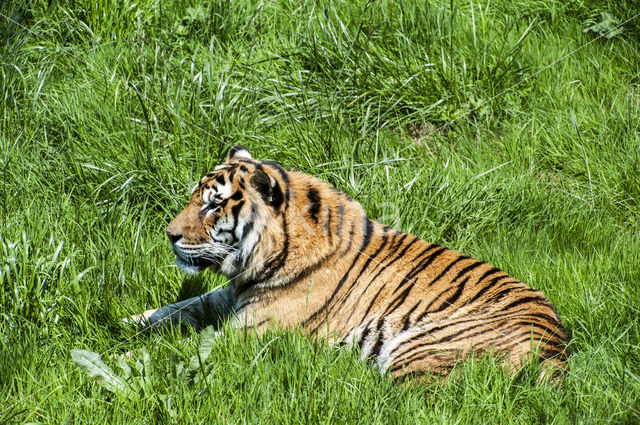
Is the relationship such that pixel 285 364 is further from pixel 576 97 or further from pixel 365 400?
pixel 576 97

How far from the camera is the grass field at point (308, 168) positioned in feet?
9.76

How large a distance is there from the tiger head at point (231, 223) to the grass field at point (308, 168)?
1.19ft

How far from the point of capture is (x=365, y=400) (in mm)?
2918

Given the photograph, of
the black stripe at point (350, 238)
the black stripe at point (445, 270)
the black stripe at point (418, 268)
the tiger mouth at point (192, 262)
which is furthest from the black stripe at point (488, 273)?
the tiger mouth at point (192, 262)

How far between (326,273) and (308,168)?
1.23 m

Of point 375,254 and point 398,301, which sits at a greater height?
point 375,254

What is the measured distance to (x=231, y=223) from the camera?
377 centimetres

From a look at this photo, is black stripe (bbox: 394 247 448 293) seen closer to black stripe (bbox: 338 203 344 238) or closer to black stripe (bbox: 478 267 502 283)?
black stripe (bbox: 478 267 502 283)

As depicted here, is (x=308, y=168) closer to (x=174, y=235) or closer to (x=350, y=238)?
(x=350, y=238)

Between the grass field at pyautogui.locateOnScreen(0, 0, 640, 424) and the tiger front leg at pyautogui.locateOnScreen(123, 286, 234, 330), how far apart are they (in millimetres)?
121

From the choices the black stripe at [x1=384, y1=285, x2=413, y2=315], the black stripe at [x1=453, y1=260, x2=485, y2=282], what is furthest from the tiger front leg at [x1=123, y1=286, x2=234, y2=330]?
the black stripe at [x1=453, y1=260, x2=485, y2=282]

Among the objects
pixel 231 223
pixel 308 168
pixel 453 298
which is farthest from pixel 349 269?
pixel 308 168

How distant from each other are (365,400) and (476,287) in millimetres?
970

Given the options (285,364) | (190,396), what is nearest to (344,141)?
(285,364)
